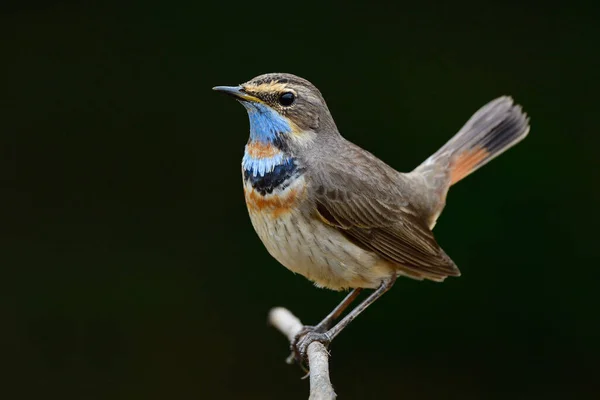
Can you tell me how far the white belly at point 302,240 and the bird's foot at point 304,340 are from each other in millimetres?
218

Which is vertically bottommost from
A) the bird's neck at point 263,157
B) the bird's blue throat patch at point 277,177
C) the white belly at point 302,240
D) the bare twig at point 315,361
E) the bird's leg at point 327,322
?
the bare twig at point 315,361

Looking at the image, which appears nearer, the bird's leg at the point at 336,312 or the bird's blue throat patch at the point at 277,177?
the bird's blue throat patch at the point at 277,177

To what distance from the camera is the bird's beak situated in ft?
10.3

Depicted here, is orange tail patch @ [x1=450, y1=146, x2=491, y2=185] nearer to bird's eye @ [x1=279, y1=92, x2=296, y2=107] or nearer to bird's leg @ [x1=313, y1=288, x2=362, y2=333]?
bird's leg @ [x1=313, y1=288, x2=362, y2=333]

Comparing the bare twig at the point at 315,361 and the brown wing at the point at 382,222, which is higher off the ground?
the brown wing at the point at 382,222

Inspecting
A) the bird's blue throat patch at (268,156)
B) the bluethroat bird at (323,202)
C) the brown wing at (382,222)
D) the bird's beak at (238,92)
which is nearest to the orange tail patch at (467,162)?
the bluethroat bird at (323,202)

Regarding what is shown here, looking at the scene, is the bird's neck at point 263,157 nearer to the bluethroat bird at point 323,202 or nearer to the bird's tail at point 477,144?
the bluethroat bird at point 323,202

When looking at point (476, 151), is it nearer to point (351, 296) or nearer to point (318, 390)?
point (351, 296)

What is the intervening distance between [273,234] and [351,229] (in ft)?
1.09

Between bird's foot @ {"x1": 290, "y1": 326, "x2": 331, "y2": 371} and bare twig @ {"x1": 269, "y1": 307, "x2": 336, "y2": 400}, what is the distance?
4 centimetres

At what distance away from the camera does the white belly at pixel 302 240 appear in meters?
3.44

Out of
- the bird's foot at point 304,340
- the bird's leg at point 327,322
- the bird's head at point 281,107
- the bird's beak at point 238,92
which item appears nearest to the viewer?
the bird's beak at point 238,92

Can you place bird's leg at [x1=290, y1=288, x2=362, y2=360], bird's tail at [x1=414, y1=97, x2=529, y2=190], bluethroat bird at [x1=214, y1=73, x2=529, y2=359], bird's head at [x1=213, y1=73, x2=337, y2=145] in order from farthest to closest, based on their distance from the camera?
bird's tail at [x1=414, y1=97, x2=529, y2=190] → bird's leg at [x1=290, y1=288, x2=362, y2=360] → bluethroat bird at [x1=214, y1=73, x2=529, y2=359] → bird's head at [x1=213, y1=73, x2=337, y2=145]

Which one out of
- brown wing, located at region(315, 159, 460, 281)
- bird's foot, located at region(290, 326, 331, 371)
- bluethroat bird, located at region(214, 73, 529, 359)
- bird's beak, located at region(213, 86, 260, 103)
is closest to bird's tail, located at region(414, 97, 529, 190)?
bluethroat bird, located at region(214, 73, 529, 359)
